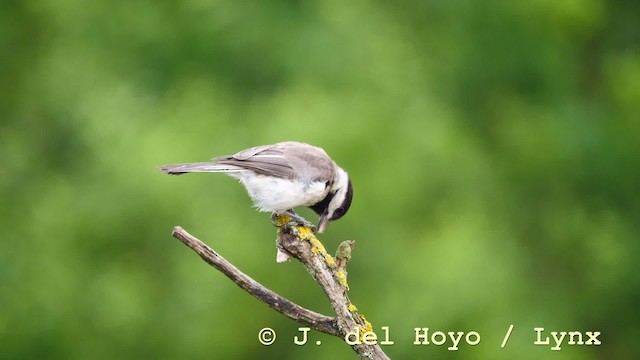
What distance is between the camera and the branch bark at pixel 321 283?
4.65 m

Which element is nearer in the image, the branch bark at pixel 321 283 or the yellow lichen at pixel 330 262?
the branch bark at pixel 321 283

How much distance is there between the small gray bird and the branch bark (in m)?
0.57

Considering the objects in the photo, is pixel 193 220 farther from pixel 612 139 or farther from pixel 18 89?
pixel 612 139

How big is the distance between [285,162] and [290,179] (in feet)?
0.44

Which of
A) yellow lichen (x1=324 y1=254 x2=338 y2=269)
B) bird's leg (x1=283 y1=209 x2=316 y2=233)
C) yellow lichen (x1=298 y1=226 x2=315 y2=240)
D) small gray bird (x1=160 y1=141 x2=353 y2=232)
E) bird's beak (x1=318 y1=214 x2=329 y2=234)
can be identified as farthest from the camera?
bird's beak (x1=318 y1=214 x2=329 y2=234)

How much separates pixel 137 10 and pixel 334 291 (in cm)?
903

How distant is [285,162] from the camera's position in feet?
19.0

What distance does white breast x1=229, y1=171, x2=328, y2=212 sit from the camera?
5.64 meters

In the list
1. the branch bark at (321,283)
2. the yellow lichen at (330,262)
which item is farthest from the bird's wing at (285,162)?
the yellow lichen at (330,262)

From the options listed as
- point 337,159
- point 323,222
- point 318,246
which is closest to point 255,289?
point 318,246

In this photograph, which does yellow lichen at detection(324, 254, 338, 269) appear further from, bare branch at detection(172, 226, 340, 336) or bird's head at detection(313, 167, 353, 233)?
bird's head at detection(313, 167, 353, 233)

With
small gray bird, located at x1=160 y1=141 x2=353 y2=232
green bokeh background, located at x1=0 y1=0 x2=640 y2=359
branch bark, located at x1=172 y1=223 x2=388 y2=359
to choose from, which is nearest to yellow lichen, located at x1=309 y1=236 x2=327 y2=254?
branch bark, located at x1=172 y1=223 x2=388 y2=359

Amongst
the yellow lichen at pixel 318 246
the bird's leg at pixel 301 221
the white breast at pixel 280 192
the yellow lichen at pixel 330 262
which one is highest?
the white breast at pixel 280 192

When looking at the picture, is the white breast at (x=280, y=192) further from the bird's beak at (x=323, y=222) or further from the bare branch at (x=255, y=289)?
the bare branch at (x=255, y=289)
